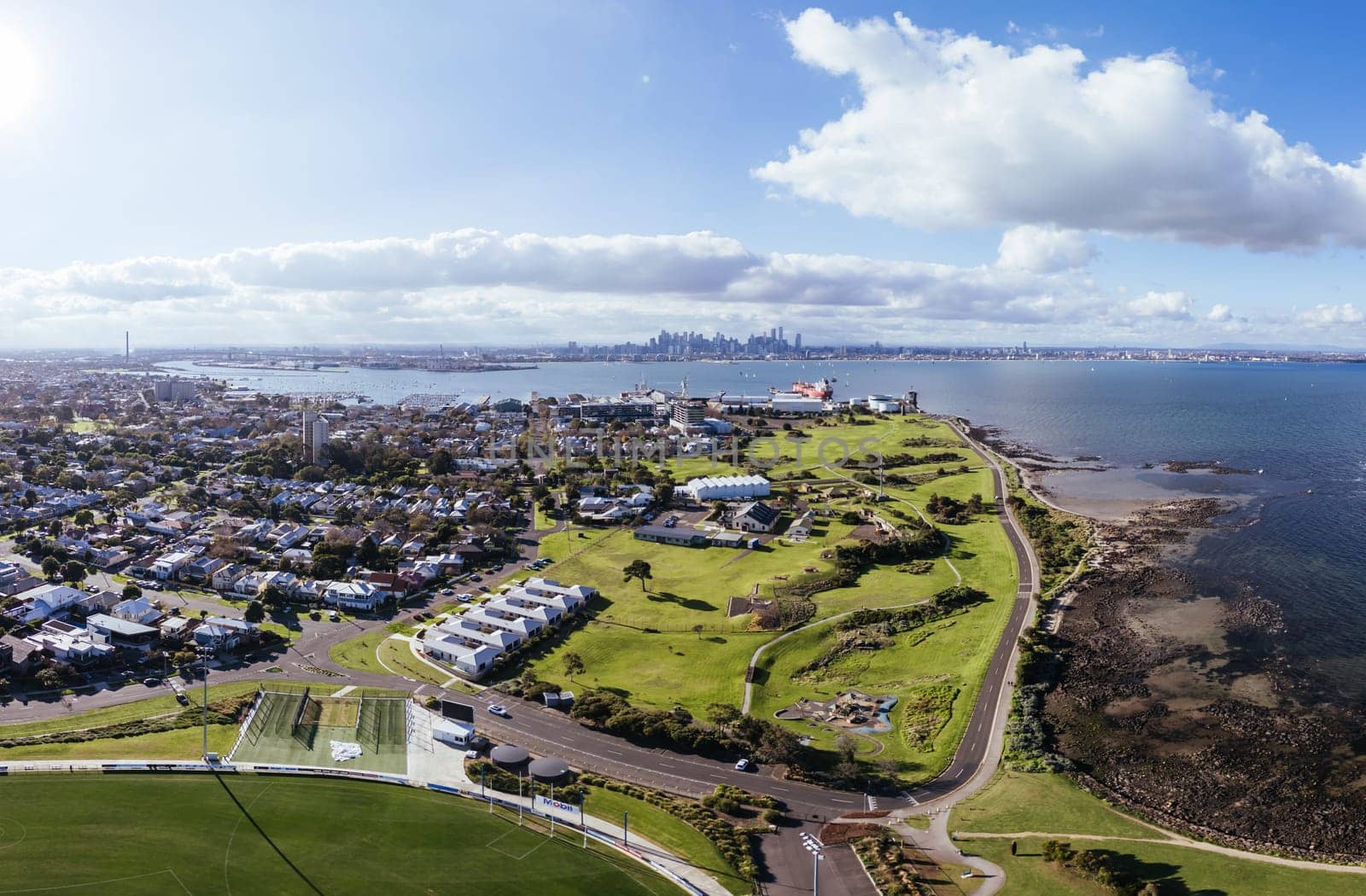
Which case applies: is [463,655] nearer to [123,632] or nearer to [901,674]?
[123,632]

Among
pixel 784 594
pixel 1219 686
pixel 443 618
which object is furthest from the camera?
pixel 784 594

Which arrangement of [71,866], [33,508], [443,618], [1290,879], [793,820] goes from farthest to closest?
1. [33,508]
2. [443,618]
3. [793,820]
4. [1290,879]
5. [71,866]

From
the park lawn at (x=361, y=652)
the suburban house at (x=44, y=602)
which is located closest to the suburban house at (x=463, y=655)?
the park lawn at (x=361, y=652)

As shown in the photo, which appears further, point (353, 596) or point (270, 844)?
point (353, 596)

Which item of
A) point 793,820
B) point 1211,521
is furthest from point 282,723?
point 1211,521

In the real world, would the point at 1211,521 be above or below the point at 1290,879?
above

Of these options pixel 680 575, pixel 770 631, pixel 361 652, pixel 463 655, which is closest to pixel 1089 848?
pixel 770 631

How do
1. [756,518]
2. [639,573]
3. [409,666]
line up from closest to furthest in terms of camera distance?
1. [409,666]
2. [639,573]
3. [756,518]

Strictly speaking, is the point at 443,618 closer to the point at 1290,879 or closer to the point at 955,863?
the point at 955,863

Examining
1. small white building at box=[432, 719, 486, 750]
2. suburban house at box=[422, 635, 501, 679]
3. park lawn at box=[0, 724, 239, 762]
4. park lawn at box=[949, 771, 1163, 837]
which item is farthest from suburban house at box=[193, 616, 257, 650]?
park lawn at box=[949, 771, 1163, 837]
